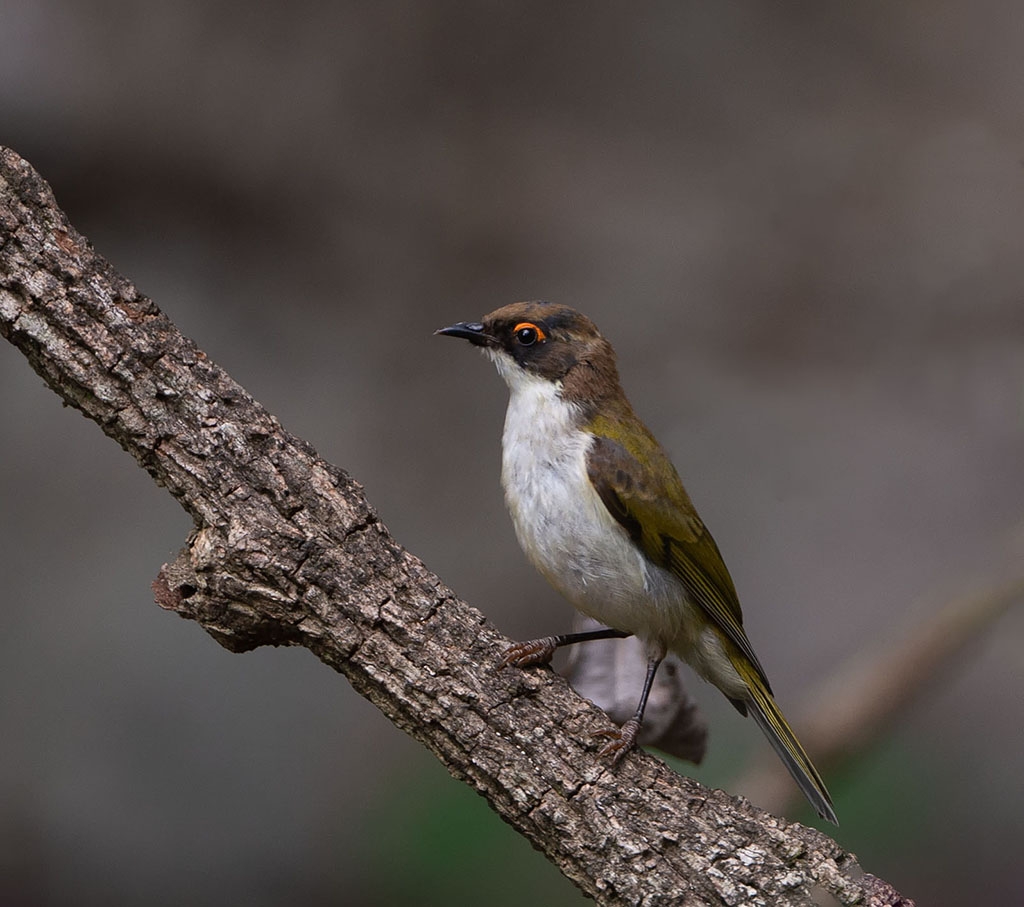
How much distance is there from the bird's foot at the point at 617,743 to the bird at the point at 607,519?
30 centimetres

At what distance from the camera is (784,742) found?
11.8 ft

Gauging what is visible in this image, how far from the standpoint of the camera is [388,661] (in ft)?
9.43

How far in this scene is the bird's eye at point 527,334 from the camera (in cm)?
383

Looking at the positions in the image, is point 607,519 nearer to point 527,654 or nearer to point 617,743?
point 527,654

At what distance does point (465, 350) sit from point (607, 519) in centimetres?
376

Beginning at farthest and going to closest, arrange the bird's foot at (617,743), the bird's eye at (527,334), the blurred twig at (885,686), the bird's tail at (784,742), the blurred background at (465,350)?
the blurred background at (465,350) → the blurred twig at (885,686) → the bird's eye at (527,334) → the bird's tail at (784,742) → the bird's foot at (617,743)

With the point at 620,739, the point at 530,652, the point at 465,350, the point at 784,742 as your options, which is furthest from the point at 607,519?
the point at 465,350

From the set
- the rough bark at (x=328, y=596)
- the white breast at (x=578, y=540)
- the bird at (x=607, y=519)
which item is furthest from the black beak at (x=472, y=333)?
the rough bark at (x=328, y=596)

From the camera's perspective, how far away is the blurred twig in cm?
475

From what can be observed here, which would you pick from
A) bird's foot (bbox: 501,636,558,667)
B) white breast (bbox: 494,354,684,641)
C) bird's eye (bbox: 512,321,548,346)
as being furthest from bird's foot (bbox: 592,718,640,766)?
bird's eye (bbox: 512,321,548,346)

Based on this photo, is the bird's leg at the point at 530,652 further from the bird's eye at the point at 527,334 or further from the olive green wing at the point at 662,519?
the bird's eye at the point at 527,334

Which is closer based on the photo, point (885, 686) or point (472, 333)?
point (472, 333)

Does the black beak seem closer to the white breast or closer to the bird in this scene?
the bird

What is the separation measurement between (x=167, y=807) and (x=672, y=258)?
4476mm
